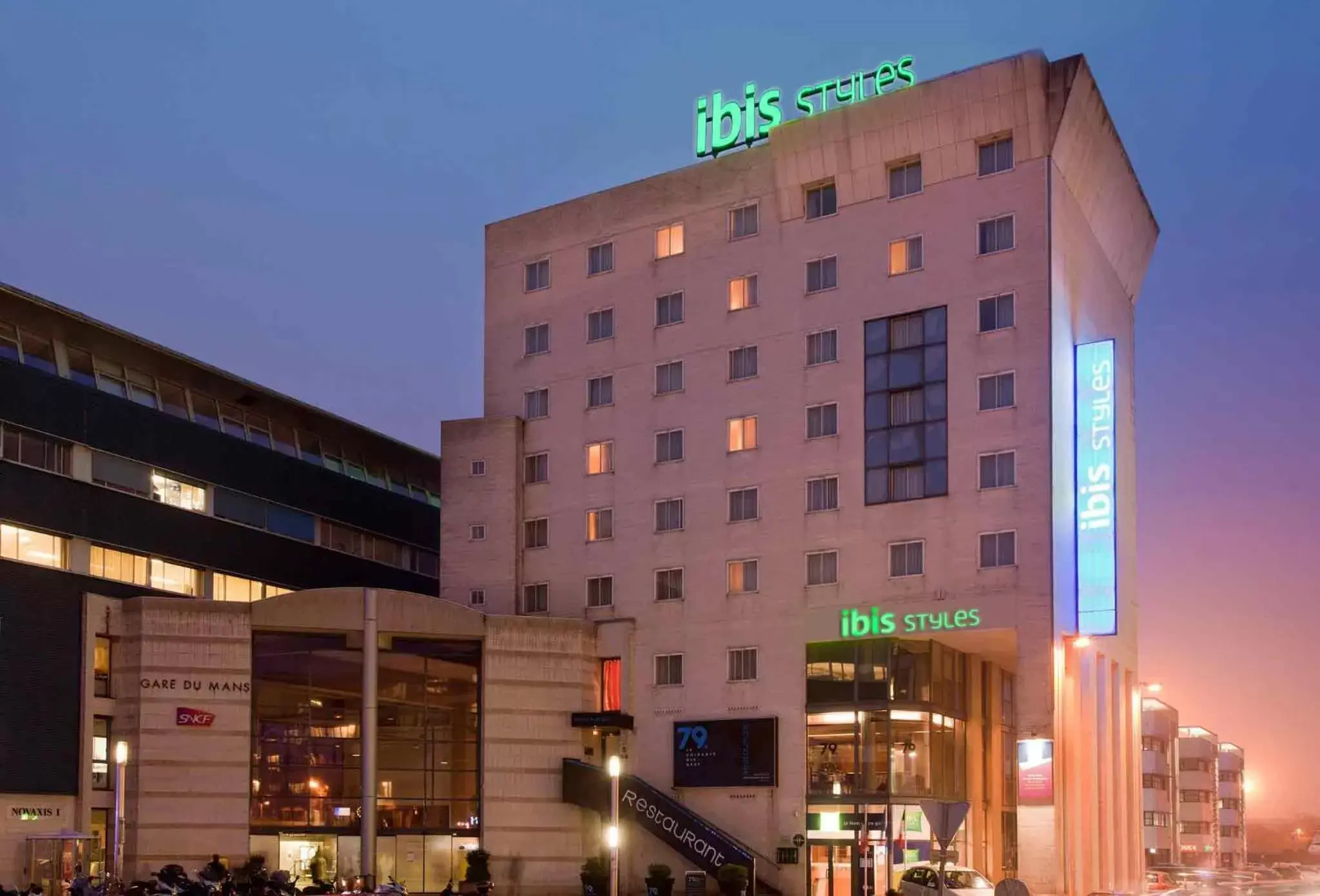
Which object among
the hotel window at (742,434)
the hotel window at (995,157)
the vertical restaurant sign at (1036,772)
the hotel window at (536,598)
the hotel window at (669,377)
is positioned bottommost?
the vertical restaurant sign at (1036,772)

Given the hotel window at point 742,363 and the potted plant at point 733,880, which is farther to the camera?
the hotel window at point 742,363

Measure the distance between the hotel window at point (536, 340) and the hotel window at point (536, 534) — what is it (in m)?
9.23

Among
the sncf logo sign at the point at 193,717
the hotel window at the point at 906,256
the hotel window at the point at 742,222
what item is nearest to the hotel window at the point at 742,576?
the hotel window at the point at 906,256

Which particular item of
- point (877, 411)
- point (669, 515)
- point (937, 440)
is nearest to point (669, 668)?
point (669, 515)

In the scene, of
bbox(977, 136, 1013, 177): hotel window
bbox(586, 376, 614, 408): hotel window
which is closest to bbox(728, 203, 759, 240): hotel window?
bbox(586, 376, 614, 408): hotel window

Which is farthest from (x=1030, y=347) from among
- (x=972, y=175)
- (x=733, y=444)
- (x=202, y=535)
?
(x=202, y=535)

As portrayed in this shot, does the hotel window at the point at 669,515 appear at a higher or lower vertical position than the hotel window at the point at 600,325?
lower

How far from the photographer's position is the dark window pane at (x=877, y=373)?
76.1 meters

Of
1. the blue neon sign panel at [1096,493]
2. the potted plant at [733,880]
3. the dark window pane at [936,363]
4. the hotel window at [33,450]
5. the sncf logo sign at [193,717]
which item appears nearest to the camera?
the hotel window at [33,450]

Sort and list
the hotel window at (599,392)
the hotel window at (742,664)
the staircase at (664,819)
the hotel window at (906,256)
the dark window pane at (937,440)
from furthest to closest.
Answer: the hotel window at (599,392)
the hotel window at (742,664)
the hotel window at (906,256)
the dark window pane at (937,440)
the staircase at (664,819)

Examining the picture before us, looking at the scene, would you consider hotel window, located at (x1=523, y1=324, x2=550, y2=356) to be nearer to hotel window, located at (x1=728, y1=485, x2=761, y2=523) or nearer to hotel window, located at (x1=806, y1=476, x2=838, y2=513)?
hotel window, located at (x1=728, y1=485, x2=761, y2=523)

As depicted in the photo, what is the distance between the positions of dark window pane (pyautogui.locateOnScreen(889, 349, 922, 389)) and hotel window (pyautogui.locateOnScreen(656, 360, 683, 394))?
11.8m

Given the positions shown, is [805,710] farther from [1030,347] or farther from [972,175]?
[972,175]

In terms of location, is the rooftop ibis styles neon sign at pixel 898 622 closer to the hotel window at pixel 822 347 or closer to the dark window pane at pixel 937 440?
the dark window pane at pixel 937 440
